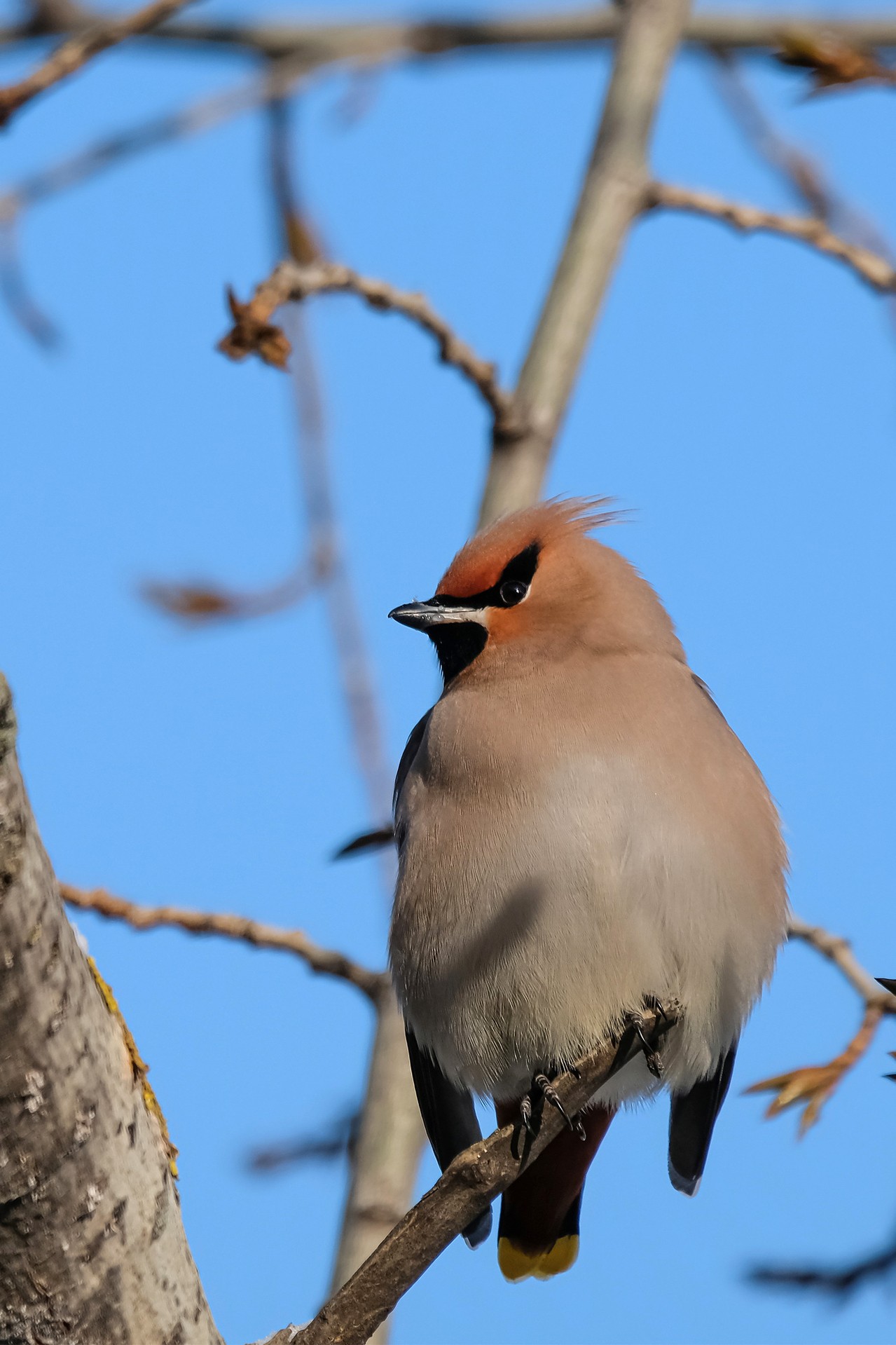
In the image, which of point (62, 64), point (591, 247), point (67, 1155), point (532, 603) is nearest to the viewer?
point (67, 1155)

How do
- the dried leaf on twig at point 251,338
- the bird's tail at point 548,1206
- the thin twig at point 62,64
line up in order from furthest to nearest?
the bird's tail at point 548,1206 < the dried leaf on twig at point 251,338 < the thin twig at point 62,64

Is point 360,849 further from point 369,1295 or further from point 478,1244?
point 369,1295

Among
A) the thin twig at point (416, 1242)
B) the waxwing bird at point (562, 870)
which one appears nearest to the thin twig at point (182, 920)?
the waxwing bird at point (562, 870)

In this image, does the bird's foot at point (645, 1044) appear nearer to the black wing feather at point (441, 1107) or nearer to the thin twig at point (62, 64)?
the black wing feather at point (441, 1107)

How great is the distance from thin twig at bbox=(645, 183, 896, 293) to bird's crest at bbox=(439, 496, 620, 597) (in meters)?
0.83

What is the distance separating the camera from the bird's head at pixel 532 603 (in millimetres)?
4035

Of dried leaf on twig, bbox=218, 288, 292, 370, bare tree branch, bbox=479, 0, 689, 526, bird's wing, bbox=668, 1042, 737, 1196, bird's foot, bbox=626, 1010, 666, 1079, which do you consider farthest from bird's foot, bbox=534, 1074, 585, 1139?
dried leaf on twig, bbox=218, 288, 292, 370

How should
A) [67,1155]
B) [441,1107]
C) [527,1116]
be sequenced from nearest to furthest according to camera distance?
[67,1155] → [527,1116] → [441,1107]

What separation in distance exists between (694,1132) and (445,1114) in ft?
Answer: 2.11

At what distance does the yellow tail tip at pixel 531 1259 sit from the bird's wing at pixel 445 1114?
4.9 inches

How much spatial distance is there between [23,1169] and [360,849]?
5.90 ft

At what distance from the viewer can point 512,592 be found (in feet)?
13.6

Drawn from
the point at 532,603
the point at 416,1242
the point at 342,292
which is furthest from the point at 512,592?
the point at 416,1242

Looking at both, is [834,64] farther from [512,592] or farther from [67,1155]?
[67,1155]
